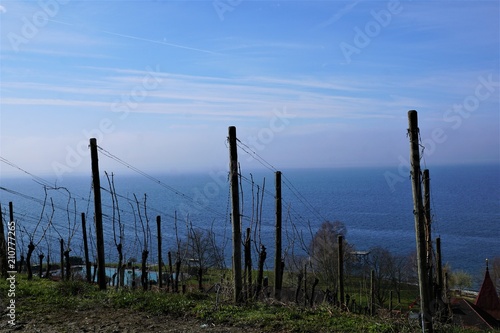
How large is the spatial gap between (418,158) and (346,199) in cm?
13156

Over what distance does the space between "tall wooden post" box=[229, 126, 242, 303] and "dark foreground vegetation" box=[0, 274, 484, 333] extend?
38 cm

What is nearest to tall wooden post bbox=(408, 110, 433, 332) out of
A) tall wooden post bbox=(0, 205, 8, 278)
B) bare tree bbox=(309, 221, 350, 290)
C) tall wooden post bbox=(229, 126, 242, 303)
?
tall wooden post bbox=(229, 126, 242, 303)

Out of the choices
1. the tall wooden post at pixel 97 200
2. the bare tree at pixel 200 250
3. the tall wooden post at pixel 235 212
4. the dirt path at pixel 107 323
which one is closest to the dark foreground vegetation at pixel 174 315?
the dirt path at pixel 107 323

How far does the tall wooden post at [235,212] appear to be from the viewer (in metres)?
8.80

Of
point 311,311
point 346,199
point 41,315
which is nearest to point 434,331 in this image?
point 311,311

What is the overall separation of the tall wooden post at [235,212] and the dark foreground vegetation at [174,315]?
38 cm

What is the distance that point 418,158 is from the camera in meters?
6.88

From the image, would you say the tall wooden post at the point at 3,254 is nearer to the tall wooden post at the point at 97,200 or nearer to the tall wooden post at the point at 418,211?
the tall wooden post at the point at 97,200

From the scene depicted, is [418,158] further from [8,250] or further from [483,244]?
[483,244]

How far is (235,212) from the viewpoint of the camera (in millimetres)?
8859

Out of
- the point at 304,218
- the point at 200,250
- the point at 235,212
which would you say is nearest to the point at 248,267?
the point at 235,212

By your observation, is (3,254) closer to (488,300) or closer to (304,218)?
(488,300)

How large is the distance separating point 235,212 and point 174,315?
7.10 feet

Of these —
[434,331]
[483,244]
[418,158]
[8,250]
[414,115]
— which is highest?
[414,115]
